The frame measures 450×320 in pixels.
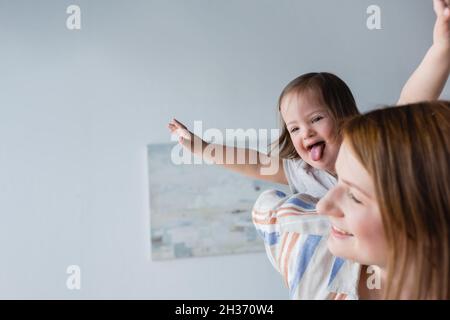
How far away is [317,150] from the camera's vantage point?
98 cm

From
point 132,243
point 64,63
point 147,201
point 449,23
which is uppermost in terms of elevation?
point 64,63

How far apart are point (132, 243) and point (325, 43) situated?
53.8 inches

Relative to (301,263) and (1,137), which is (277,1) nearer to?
(1,137)

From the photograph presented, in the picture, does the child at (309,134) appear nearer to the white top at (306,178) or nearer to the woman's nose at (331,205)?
the white top at (306,178)

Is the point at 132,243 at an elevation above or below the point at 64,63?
below

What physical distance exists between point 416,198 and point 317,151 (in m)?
0.54

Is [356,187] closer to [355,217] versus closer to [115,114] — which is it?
[355,217]

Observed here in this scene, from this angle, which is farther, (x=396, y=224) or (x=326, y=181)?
(x=326, y=181)

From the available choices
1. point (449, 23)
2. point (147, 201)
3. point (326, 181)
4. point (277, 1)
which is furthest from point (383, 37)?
point (449, 23)

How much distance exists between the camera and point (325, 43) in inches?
104

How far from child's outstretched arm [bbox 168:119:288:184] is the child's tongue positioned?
15cm

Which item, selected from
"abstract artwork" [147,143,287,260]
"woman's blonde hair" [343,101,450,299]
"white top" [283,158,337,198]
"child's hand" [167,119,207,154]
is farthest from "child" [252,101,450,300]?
"abstract artwork" [147,143,287,260]

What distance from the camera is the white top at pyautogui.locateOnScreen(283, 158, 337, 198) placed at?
100 cm

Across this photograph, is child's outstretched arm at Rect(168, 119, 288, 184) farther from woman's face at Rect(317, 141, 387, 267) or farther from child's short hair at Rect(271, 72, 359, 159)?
woman's face at Rect(317, 141, 387, 267)
